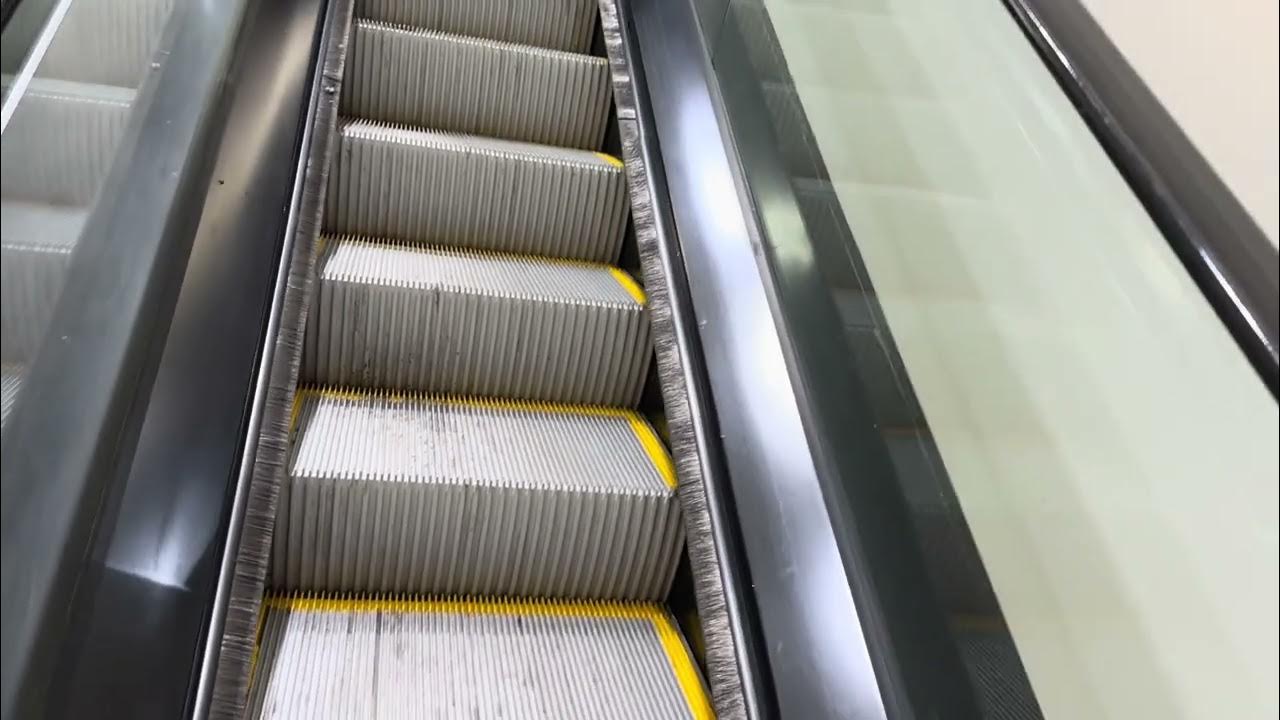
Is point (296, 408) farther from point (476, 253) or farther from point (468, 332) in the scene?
point (476, 253)

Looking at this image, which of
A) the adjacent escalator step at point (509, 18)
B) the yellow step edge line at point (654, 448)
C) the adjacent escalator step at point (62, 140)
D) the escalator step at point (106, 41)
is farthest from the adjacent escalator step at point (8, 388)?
the adjacent escalator step at point (509, 18)

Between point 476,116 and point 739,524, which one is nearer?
point 739,524

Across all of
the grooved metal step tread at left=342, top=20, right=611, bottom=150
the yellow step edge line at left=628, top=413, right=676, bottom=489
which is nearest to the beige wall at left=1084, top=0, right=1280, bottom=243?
the yellow step edge line at left=628, top=413, right=676, bottom=489

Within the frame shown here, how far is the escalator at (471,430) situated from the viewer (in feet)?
5.48

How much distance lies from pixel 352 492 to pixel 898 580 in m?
0.94

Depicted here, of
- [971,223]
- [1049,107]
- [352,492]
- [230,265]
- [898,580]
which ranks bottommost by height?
[352,492]

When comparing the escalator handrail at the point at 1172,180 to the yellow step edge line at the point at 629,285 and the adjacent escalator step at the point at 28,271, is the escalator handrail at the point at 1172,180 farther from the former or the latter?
the yellow step edge line at the point at 629,285

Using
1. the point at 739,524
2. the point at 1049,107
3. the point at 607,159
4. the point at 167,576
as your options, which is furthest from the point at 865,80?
the point at 167,576

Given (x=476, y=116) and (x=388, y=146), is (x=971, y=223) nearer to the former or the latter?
(x=388, y=146)

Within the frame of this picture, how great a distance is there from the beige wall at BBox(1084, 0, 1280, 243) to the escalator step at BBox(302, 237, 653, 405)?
1169mm

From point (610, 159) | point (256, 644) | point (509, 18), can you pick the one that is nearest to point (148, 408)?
point (256, 644)

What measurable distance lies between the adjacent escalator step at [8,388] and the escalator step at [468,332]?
1229 millimetres

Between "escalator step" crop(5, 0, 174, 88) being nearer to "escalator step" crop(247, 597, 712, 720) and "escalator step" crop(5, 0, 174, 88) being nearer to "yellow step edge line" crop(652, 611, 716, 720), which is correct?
"escalator step" crop(247, 597, 712, 720)

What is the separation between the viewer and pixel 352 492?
1.76m
